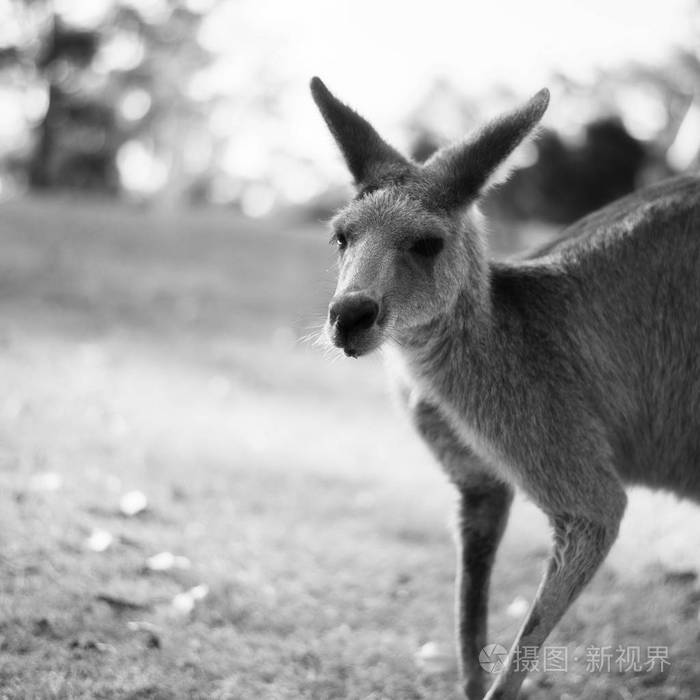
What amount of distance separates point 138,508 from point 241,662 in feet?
4.93

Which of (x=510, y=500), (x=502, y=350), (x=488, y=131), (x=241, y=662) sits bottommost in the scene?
(x=241, y=662)

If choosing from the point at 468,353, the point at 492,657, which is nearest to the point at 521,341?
the point at 468,353

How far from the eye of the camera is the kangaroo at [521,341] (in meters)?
3.37

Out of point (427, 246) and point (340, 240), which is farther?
point (340, 240)

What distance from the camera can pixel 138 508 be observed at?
496 centimetres

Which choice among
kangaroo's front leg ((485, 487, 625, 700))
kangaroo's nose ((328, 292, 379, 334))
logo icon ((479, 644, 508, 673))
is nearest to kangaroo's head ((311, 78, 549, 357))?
kangaroo's nose ((328, 292, 379, 334))

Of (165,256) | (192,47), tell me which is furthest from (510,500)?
(192,47)

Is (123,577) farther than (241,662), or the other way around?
(123,577)

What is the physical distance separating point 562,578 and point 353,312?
4.29 ft

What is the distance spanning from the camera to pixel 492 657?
392 cm

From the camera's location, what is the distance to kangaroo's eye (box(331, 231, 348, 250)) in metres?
3.74

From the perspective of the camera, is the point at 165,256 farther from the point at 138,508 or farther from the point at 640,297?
the point at 640,297

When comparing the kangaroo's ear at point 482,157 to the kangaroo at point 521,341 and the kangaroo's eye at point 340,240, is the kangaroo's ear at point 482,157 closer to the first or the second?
the kangaroo at point 521,341

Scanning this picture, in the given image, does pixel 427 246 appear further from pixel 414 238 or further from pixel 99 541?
pixel 99 541
